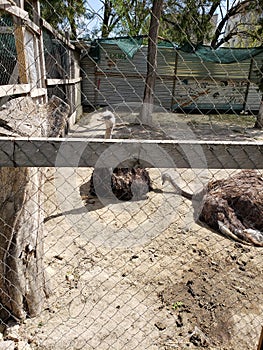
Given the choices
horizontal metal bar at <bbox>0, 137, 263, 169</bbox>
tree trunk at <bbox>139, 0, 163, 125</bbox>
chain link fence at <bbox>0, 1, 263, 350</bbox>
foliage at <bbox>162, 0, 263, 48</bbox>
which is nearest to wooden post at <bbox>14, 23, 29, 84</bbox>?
chain link fence at <bbox>0, 1, 263, 350</bbox>

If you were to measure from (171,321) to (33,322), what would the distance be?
2.98ft

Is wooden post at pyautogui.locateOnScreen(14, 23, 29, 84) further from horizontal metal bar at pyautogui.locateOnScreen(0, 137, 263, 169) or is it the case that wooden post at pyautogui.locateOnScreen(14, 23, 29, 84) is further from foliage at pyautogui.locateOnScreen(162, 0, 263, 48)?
foliage at pyautogui.locateOnScreen(162, 0, 263, 48)

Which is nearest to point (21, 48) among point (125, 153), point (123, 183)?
point (123, 183)

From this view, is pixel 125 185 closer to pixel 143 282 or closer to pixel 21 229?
pixel 143 282

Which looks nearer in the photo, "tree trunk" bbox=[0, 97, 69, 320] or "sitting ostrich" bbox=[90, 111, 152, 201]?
"tree trunk" bbox=[0, 97, 69, 320]

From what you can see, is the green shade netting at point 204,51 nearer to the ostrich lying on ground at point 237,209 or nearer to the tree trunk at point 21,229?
the ostrich lying on ground at point 237,209

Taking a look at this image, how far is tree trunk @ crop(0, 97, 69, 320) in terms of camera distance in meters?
1.48

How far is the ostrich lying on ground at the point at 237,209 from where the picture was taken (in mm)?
2887

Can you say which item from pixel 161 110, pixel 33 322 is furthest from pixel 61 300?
pixel 161 110

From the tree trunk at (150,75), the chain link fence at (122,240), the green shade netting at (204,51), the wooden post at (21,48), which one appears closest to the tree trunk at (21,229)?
the chain link fence at (122,240)

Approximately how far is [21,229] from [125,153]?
91 cm

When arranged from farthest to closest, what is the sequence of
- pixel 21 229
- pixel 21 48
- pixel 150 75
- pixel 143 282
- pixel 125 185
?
pixel 150 75, pixel 125 185, pixel 21 48, pixel 143 282, pixel 21 229

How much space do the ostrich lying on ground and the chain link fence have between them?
0.01 meters

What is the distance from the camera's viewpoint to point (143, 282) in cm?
226
